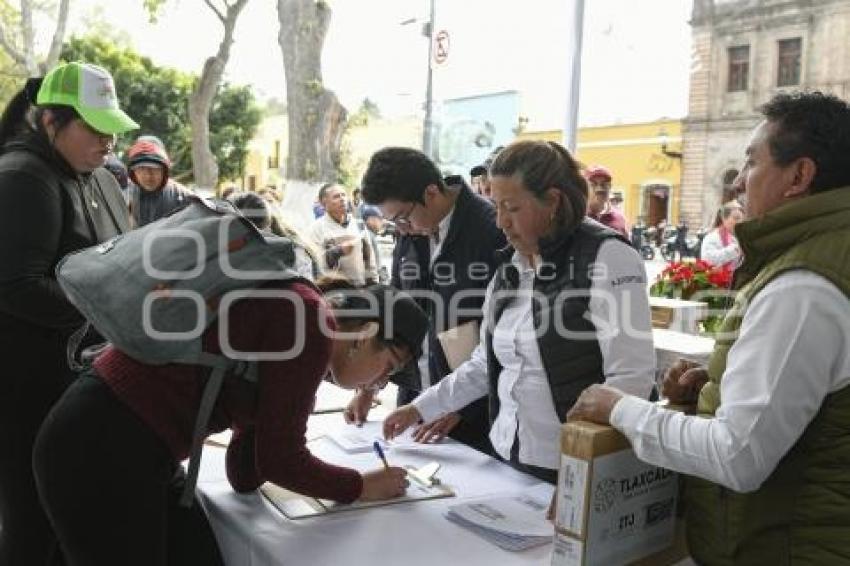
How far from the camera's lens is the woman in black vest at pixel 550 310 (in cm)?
162

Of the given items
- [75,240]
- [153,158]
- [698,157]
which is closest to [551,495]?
[75,240]

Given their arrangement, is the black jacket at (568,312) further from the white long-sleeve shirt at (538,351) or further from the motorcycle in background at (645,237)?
the motorcycle in background at (645,237)

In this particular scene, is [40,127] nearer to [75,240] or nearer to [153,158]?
[75,240]

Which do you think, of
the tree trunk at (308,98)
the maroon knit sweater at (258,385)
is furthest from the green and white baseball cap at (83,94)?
the tree trunk at (308,98)

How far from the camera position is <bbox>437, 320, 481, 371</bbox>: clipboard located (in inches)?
86.4

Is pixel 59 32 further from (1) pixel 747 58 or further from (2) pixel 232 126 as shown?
(1) pixel 747 58

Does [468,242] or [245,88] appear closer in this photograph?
[468,242]

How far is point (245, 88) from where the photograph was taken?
56.5 feet

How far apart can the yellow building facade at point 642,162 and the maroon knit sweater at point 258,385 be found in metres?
17.8

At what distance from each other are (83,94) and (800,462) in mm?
1893

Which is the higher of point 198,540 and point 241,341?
point 241,341

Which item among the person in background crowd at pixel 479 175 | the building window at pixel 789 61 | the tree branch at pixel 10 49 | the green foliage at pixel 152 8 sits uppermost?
the building window at pixel 789 61

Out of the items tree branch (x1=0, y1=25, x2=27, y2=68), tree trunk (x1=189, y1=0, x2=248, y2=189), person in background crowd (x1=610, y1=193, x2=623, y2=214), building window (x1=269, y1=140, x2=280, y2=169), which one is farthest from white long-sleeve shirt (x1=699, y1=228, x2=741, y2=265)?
building window (x1=269, y1=140, x2=280, y2=169)

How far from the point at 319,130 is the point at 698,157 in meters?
11.3
